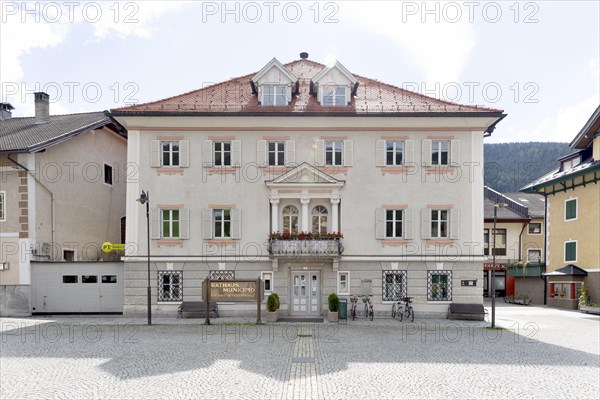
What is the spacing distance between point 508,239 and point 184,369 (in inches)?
1503

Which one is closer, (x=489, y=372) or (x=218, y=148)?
(x=489, y=372)

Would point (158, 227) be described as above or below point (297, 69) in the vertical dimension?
below

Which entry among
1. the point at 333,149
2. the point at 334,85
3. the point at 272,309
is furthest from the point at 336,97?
the point at 272,309

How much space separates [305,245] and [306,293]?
271 cm

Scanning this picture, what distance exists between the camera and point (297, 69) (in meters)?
25.4

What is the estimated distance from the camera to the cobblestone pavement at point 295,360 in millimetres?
9727

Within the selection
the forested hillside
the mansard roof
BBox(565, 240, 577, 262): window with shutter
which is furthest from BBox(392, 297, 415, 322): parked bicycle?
the forested hillside

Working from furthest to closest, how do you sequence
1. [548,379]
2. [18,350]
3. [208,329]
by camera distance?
1. [208,329]
2. [18,350]
3. [548,379]

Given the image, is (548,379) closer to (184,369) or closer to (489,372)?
(489,372)

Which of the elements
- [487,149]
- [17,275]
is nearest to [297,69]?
[17,275]

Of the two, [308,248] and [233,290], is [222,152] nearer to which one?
[308,248]

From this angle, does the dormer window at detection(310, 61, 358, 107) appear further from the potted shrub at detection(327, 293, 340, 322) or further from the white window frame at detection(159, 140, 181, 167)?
the potted shrub at detection(327, 293, 340, 322)

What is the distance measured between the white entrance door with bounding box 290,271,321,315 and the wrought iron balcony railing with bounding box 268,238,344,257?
58.8 inches

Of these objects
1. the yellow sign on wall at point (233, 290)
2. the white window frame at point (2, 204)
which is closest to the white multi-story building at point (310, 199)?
the yellow sign on wall at point (233, 290)
